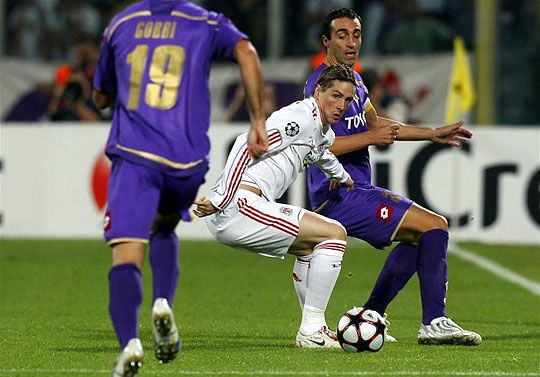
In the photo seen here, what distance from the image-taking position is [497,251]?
15.7m

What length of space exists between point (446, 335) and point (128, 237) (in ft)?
8.70

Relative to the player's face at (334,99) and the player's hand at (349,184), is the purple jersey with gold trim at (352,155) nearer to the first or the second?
the player's hand at (349,184)

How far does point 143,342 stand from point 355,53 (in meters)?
2.13

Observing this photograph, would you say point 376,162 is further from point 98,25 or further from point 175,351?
point 175,351

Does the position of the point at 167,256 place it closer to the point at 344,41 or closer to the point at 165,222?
the point at 165,222

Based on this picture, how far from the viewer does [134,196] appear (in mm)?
6508

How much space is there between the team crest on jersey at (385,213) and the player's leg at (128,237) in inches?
95.2

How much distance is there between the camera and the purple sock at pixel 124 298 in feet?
21.2

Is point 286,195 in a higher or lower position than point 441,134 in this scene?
lower

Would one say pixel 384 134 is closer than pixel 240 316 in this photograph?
Yes

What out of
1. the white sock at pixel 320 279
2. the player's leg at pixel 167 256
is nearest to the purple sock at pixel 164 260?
the player's leg at pixel 167 256

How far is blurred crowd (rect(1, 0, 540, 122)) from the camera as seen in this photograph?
19.5 m

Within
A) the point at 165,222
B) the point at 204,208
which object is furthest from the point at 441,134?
the point at 165,222

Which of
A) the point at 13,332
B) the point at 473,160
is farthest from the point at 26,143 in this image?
the point at 13,332
